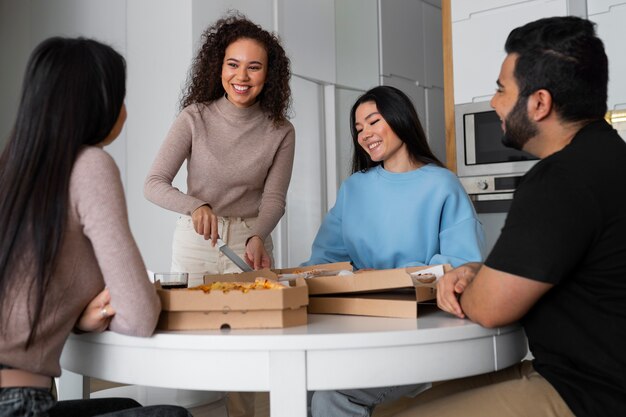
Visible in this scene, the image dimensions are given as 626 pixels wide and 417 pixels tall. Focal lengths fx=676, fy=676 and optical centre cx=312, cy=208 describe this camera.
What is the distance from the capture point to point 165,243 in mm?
3574

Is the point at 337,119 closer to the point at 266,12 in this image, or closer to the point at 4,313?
the point at 266,12

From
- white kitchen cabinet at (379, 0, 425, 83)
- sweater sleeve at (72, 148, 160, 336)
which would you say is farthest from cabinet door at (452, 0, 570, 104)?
sweater sleeve at (72, 148, 160, 336)

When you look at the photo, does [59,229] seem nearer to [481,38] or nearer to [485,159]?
[485,159]

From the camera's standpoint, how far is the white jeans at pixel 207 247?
7.30 feet

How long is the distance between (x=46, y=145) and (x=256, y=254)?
930mm

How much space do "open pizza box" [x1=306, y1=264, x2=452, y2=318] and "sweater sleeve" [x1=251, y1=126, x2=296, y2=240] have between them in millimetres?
760

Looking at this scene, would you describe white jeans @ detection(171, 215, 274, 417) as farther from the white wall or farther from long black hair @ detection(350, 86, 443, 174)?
the white wall

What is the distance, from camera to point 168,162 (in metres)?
2.16

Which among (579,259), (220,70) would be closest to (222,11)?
(220,70)

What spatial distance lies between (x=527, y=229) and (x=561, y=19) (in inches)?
16.9

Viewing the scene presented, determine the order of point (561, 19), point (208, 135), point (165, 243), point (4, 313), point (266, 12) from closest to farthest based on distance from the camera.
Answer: point (4, 313) → point (561, 19) → point (208, 135) → point (165, 243) → point (266, 12)

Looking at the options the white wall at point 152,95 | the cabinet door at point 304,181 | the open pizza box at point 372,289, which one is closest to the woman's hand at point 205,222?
the open pizza box at point 372,289

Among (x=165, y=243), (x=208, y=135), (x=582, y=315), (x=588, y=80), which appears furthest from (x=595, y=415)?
(x=165, y=243)

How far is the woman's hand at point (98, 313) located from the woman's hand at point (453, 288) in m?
0.60
